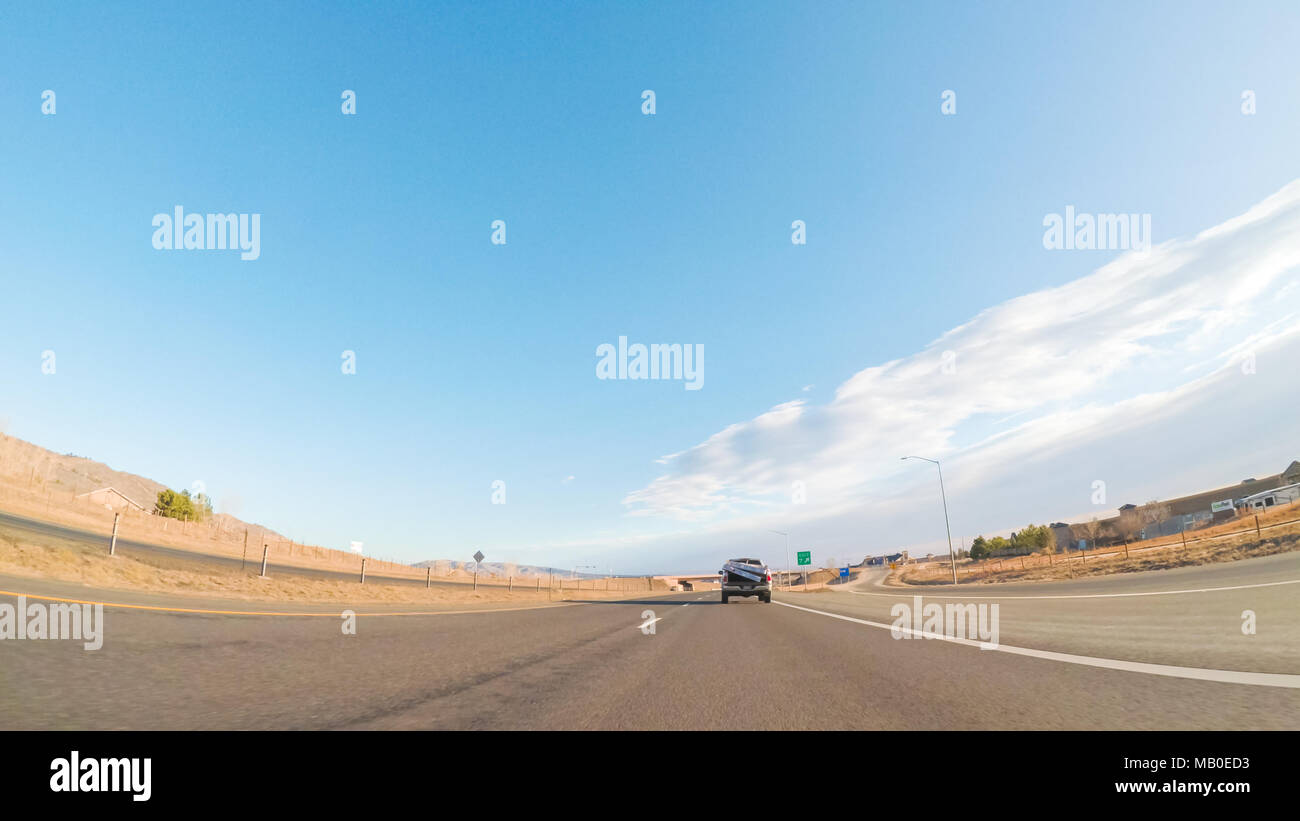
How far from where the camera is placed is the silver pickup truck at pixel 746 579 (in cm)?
2639

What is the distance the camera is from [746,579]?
88.6 ft

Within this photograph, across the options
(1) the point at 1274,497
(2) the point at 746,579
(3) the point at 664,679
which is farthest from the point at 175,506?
(1) the point at 1274,497

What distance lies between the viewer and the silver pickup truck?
26391 mm

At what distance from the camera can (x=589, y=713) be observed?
4102mm

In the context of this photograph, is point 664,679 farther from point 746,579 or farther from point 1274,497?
point 1274,497

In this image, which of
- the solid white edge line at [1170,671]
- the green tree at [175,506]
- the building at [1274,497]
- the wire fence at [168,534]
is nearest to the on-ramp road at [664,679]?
the solid white edge line at [1170,671]

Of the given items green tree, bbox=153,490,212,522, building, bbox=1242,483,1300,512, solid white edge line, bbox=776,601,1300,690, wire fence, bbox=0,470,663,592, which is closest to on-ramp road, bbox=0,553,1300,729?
solid white edge line, bbox=776,601,1300,690

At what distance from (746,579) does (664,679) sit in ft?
73.5

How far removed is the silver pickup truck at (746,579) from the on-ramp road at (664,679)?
17467 mm

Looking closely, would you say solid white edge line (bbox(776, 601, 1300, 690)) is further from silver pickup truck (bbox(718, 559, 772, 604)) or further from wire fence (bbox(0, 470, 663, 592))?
wire fence (bbox(0, 470, 663, 592))

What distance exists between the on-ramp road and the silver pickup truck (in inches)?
688

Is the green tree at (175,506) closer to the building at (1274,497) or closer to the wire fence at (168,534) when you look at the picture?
the wire fence at (168,534)
